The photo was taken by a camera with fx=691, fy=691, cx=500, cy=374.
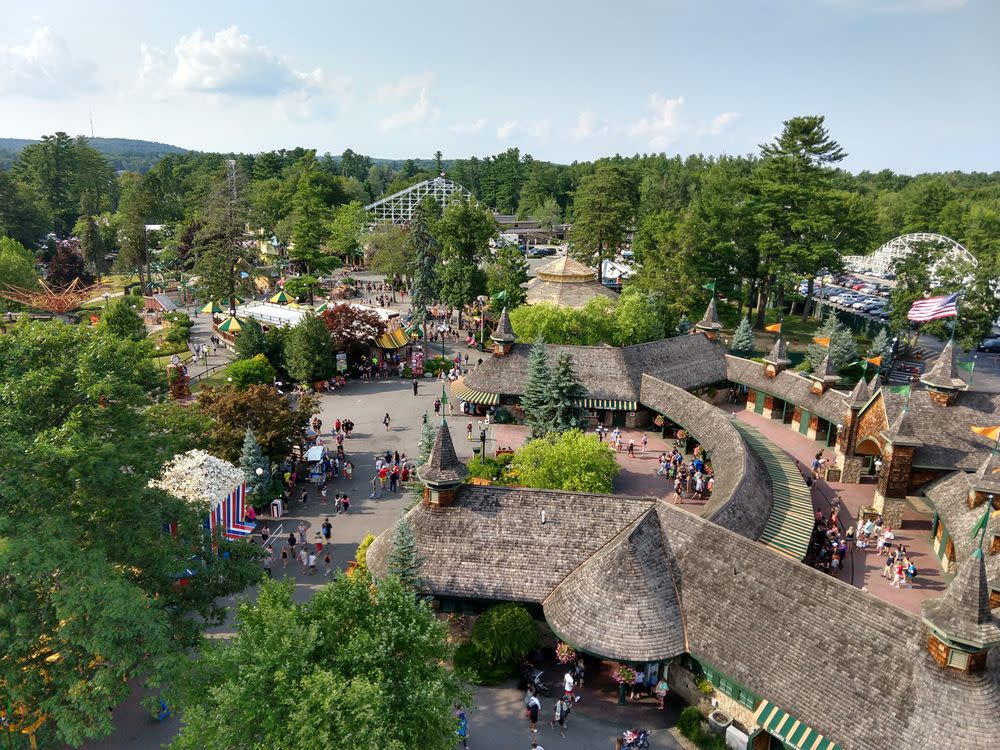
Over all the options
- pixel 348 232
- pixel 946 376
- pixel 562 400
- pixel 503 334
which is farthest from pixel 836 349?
pixel 348 232

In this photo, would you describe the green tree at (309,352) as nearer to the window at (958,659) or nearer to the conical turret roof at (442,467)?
the conical turret roof at (442,467)

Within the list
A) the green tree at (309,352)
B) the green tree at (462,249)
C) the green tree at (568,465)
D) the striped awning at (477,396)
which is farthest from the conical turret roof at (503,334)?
the green tree at (462,249)

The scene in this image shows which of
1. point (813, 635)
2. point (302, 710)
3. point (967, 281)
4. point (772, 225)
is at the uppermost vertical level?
point (772, 225)

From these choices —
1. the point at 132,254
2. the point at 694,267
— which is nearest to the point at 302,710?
the point at 694,267

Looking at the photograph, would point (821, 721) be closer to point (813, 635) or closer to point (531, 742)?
point (813, 635)

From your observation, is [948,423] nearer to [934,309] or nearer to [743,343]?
[934,309]

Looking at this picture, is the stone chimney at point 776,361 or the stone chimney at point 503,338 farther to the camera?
the stone chimney at point 776,361
